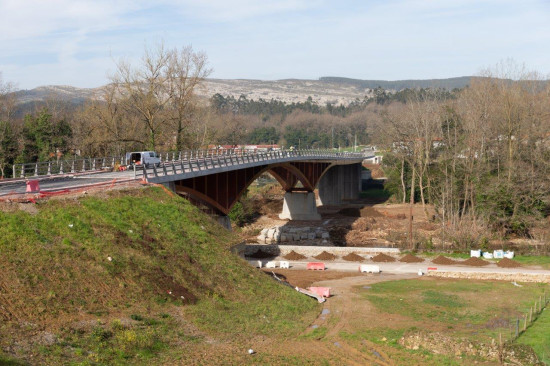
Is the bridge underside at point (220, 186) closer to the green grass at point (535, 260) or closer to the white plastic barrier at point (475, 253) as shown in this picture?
the white plastic barrier at point (475, 253)

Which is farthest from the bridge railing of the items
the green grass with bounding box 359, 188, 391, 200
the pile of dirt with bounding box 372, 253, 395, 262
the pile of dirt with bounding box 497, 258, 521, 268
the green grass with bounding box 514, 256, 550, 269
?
the green grass with bounding box 359, 188, 391, 200

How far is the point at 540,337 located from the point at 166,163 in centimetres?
3122

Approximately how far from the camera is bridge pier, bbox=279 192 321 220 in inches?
3708

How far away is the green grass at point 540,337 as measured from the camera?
89.3ft

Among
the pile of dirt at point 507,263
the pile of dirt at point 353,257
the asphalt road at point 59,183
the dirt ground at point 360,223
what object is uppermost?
the asphalt road at point 59,183

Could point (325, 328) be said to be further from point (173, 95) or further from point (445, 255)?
point (173, 95)

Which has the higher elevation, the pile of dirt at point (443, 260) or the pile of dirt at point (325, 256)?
the pile of dirt at point (443, 260)

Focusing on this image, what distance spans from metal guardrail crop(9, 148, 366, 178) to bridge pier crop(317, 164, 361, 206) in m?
6.29

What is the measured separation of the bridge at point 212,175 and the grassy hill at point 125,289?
5.17 m

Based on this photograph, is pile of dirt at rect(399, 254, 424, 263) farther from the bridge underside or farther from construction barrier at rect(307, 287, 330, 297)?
construction barrier at rect(307, 287, 330, 297)

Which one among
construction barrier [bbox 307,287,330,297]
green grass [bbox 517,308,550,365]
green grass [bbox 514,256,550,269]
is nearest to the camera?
green grass [bbox 517,308,550,365]

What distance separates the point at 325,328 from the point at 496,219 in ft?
151

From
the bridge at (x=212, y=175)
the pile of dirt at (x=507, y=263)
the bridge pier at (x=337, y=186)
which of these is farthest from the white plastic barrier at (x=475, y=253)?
the bridge pier at (x=337, y=186)

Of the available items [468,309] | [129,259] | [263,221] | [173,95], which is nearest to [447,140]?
[263,221]
